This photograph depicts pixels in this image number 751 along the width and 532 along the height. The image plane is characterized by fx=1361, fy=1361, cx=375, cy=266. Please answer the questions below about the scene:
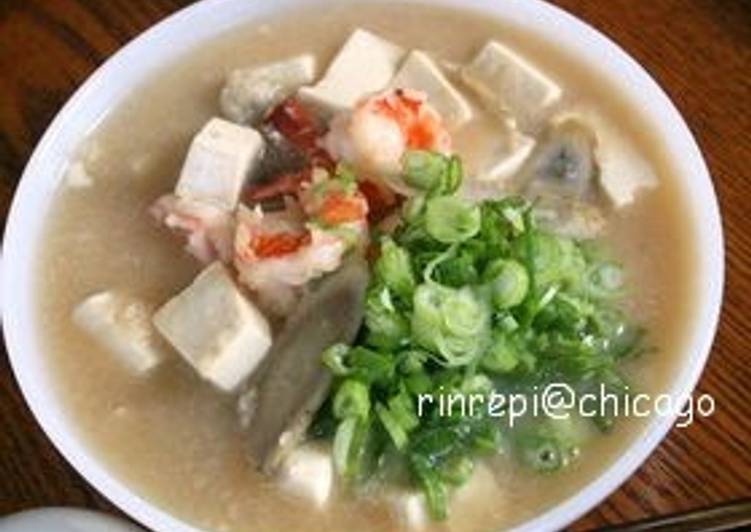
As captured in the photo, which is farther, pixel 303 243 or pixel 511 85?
pixel 511 85

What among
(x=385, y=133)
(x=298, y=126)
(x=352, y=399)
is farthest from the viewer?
(x=298, y=126)

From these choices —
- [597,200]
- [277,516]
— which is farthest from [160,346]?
[597,200]

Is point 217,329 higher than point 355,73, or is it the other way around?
point 355,73

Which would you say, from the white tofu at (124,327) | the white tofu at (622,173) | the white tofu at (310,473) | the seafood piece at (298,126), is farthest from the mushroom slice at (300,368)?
the white tofu at (622,173)

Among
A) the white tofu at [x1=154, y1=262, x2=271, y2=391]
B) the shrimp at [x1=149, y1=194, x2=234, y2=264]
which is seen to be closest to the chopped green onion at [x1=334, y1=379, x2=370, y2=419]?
the white tofu at [x1=154, y1=262, x2=271, y2=391]

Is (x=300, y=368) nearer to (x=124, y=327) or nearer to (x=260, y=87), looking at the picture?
(x=124, y=327)

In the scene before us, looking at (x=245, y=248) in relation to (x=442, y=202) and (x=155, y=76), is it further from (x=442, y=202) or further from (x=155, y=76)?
(x=155, y=76)

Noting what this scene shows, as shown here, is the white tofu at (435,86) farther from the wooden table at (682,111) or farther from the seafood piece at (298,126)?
the wooden table at (682,111)

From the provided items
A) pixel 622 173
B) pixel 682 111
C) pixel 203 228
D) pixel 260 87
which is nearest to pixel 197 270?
pixel 203 228
